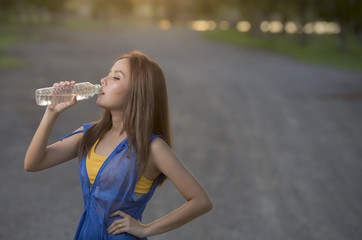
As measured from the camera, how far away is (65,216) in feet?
18.4

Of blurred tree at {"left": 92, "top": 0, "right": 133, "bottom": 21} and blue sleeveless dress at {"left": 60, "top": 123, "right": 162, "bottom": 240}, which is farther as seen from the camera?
blurred tree at {"left": 92, "top": 0, "right": 133, "bottom": 21}

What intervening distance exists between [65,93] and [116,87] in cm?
25

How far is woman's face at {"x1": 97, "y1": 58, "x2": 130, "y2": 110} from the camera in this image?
7.90 ft

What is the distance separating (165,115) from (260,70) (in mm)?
18850

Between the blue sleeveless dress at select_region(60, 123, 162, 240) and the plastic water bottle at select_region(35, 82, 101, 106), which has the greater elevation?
the plastic water bottle at select_region(35, 82, 101, 106)

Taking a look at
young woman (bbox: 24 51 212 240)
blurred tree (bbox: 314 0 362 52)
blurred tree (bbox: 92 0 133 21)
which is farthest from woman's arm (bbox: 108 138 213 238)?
blurred tree (bbox: 92 0 133 21)

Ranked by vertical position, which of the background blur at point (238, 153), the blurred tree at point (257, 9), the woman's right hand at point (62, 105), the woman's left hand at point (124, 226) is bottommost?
the blurred tree at point (257, 9)

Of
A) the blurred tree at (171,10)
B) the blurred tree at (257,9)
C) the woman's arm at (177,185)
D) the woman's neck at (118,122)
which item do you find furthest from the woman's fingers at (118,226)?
the blurred tree at (171,10)

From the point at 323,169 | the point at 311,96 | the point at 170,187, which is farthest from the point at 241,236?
the point at 311,96

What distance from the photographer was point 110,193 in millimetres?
2385

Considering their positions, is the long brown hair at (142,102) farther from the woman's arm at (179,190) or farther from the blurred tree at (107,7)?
the blurred tree at (107,7)

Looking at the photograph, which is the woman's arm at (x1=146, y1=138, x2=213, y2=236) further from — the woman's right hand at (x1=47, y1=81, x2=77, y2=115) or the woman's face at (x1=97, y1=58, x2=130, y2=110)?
the woman's right hand at (x1=47, y1=81, x2=77, y2=115)

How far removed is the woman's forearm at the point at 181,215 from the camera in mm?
2436

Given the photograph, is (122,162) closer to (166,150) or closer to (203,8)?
(166,150)
